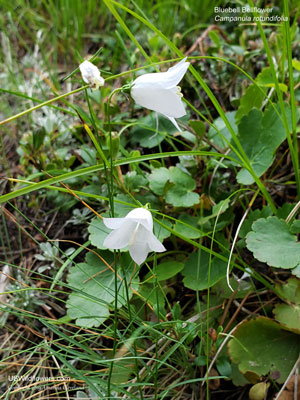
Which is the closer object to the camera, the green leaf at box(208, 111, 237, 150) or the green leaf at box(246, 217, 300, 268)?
the green leaf at box(246, 217, 300, 268)

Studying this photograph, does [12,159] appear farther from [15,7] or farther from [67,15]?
[15,7]

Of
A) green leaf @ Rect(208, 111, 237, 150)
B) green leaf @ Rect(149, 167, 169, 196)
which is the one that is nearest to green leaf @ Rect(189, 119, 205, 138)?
green leaf @ Rect(208, 111, 237, 150)

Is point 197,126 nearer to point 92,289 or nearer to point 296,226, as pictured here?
point 296,226

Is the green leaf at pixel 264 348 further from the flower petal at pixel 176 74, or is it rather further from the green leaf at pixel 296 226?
the flower petal at pixel 176 74

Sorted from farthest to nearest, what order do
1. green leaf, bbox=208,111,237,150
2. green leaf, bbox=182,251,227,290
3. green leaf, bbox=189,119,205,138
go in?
green leaf, bbox=208,111,237,150, green leaf, bbox=189,119,205,138, green leaf, bbox=182,251,227,290

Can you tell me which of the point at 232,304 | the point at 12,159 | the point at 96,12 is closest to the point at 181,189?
the point at 232,304

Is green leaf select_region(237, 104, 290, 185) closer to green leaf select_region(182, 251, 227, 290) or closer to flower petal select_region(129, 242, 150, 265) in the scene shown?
Answer: green leaf select_region(182, 251, 227, 290)

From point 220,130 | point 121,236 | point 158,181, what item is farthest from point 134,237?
point 220,130
